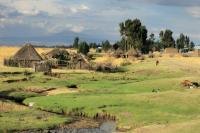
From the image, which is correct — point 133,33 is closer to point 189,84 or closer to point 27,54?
point 27,54

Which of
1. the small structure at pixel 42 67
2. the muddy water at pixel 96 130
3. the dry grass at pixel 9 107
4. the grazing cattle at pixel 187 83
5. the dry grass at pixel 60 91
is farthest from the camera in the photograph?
the small structure at pixel 42 67

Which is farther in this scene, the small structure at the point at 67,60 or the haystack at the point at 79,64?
the small structure at the point at 67,60

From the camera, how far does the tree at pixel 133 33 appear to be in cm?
15762

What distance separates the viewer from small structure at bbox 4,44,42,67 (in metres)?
103

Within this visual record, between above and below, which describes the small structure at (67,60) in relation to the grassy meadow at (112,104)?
above

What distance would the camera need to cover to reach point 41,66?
91875mm

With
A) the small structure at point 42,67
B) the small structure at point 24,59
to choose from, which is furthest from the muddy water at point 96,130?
the small structure at point 24,59

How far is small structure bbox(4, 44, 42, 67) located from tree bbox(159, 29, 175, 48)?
86000 mm

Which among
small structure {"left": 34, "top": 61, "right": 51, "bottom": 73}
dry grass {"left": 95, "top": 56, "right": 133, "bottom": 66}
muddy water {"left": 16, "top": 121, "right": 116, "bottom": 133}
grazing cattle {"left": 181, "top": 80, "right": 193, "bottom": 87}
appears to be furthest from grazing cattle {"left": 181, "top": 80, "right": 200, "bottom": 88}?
dry grass {"left": 95, "top": 56, "right": 133, "bottom": 66}

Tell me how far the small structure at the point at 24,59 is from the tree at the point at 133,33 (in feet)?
186

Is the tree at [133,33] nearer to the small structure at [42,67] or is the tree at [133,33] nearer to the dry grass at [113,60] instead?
the dry grass at [113,60]

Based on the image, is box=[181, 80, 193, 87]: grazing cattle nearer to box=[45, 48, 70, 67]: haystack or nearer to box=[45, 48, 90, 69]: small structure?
box=[45, 48, 90, 69]: small structure

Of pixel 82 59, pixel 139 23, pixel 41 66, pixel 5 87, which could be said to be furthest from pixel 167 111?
pixel 139 23

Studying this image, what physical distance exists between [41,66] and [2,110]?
4197 cm
